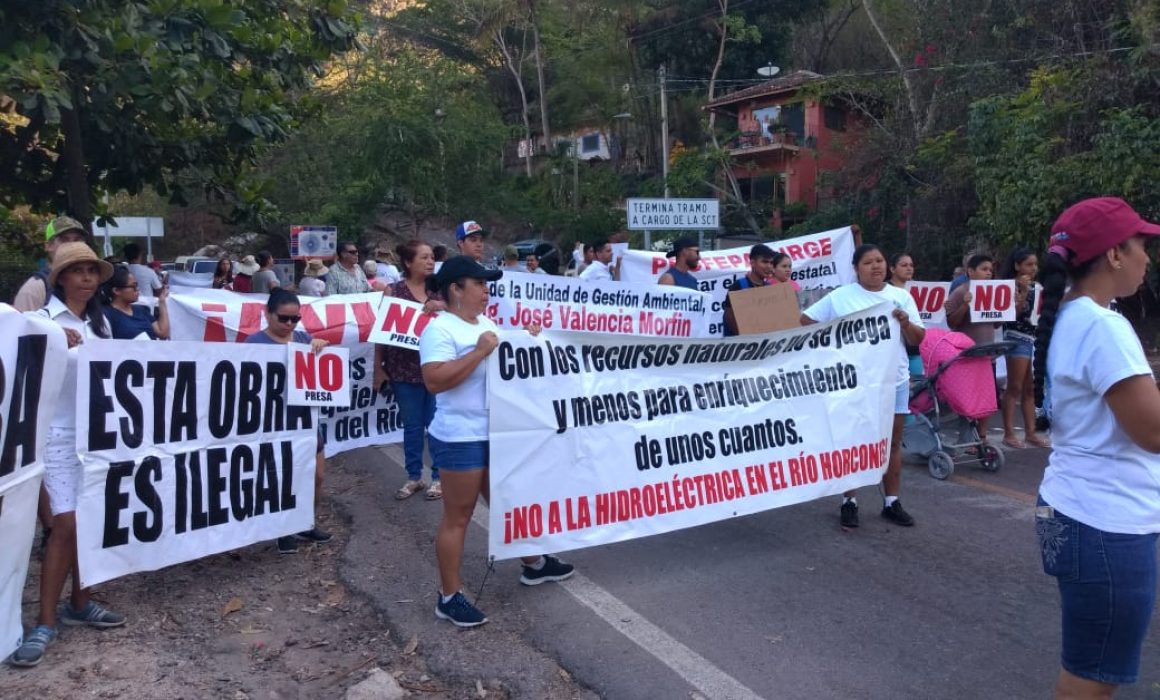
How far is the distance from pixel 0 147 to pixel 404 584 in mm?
6402

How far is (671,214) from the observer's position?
15.3m

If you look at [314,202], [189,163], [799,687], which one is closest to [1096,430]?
[799,687]

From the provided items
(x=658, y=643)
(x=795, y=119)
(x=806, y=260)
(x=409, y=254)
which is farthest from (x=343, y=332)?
(x=795, y=119)

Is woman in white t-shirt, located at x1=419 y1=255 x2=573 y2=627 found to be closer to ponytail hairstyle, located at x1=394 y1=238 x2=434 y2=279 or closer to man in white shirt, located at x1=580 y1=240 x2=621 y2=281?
ponytail hairstyle, located at x1=394 y1=238 x2=434 y2=279

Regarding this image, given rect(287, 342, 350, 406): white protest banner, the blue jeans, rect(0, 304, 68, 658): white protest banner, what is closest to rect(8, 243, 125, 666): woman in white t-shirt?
rect(0, 304, 68, 658): white protest banner

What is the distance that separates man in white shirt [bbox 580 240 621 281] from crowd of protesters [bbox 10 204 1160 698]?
8.01ft

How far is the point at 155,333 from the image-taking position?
23.6ft

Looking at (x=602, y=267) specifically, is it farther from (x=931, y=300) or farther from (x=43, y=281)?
→ (x=43, y=281)

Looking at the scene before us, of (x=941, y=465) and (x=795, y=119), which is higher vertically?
(x=795, y=119)

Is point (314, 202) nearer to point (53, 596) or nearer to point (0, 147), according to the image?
point (0, 147)

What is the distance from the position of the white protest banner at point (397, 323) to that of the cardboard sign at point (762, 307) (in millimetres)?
2684

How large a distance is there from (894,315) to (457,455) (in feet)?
9.89

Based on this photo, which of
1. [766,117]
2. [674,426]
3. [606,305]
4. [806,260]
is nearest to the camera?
[674,426]

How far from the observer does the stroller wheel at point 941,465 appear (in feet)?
24.2
